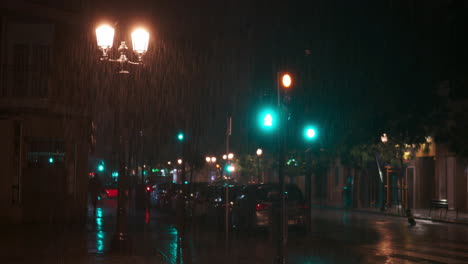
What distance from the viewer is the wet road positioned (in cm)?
1312

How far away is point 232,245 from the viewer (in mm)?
16094

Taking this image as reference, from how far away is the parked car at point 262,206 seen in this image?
18156 mm

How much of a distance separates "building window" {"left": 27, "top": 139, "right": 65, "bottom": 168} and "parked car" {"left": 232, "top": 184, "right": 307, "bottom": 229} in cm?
752

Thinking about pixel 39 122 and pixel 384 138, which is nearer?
pixel 39 122

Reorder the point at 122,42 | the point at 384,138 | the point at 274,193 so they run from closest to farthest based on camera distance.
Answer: the point at 122,42, the point at 274,193, the point at 384,138

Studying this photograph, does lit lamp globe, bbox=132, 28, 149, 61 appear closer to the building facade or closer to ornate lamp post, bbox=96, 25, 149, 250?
ornate lamp post, bbox=96, 25, 149, 250

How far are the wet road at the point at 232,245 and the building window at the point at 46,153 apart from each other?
2.72 meters

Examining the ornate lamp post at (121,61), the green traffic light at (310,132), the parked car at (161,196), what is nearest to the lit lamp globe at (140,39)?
the ornate lamp post at (121,61)

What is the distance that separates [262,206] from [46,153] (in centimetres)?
911

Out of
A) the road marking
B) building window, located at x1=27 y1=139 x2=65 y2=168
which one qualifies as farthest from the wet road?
building window, located at x1=27 y1=139 x2=65 y2=168

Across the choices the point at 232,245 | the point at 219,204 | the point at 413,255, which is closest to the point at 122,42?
the point at 232,245

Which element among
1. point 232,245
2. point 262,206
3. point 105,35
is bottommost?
point 232,245

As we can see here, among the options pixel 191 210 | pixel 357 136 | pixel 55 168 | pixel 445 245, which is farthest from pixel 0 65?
pixel 357 136

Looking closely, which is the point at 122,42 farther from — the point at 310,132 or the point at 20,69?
the point at 20,69
